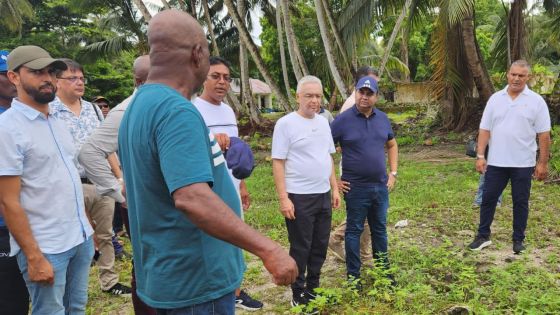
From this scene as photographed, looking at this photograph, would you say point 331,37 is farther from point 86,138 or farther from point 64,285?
point 64,285

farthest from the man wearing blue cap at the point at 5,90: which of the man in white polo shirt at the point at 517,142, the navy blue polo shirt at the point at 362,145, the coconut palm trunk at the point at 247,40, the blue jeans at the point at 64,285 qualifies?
the coconut palm trunk at the point at 247,40

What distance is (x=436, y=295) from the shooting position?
3.55 meters

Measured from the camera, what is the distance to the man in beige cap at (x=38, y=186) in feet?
7.30

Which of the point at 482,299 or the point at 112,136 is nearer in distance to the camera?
the point at 112,136

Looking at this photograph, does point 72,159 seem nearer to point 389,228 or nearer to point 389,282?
point 389,282

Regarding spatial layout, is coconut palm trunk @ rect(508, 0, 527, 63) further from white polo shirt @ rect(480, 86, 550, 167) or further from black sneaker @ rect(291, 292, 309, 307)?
black sneaker @ rect(291, 292, 309, 307)

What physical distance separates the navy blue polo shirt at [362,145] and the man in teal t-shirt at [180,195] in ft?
7.11

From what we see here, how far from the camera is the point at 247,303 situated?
3.76 metres

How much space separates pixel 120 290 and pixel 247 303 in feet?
4.35

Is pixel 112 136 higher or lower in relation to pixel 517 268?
higher

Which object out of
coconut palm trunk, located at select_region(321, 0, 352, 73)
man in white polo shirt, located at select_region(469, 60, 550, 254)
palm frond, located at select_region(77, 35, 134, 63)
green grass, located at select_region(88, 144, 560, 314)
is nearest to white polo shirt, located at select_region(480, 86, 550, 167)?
man in white polo shirt, located at select_region(469, 60, 550, 254)

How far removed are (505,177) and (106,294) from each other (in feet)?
13.8

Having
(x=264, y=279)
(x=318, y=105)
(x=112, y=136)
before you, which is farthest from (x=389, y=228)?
(x=112, y=136)

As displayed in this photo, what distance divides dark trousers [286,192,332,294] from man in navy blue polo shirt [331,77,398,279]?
0.25 m
